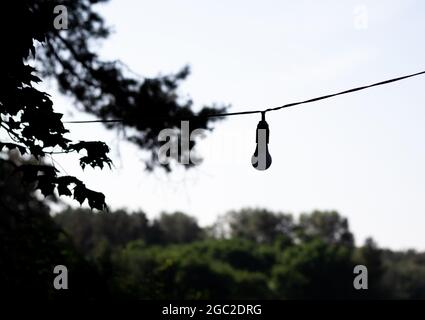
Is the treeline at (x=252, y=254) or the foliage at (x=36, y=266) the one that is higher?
the treeline at (x=252, y=254)

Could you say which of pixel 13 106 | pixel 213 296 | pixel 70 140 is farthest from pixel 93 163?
pixel 213 296

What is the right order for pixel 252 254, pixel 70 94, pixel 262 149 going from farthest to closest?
pixel 252 254 < pixel 70 94 < pixel 262 149

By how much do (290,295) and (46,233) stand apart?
86534mm

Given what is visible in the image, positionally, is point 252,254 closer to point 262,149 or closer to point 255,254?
point 255,254

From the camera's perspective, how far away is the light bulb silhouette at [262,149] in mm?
6566

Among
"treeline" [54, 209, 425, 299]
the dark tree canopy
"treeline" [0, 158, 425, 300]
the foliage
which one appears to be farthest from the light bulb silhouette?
"treeline" [54, 209, 425, 299]

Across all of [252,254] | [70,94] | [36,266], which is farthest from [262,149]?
[252,254]

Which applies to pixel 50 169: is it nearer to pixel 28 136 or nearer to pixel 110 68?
pixel 28 136

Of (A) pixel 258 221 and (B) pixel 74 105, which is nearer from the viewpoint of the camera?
(B) pixel 74 105

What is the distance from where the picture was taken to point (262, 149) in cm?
672

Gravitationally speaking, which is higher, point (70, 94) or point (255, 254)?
point (255, 254)

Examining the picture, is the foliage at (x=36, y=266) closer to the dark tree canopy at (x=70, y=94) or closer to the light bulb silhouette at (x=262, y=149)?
the dark tree canopy at (x=70, y=94)

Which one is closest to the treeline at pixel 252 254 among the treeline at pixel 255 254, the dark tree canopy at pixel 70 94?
the treeline at pixel 255 254

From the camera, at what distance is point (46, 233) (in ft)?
73.0
